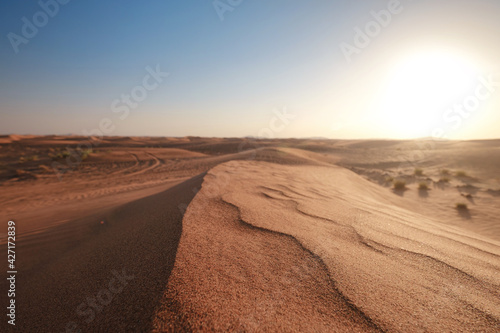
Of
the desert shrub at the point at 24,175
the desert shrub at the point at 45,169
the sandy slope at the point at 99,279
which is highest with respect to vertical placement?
the sandy slope at the point at 99,279

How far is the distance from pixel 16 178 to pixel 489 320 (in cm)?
1320

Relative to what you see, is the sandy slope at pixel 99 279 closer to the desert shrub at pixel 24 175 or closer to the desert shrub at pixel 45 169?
the desert shrub at pixel 24 175

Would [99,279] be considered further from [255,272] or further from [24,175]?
[24,175]

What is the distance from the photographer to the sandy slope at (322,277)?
919mm

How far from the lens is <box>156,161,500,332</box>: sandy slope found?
3.02ft

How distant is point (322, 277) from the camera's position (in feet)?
3.94

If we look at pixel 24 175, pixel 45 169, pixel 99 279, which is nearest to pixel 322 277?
pixel 99 279

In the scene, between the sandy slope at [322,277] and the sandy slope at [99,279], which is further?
the sandy slope at [99,279]

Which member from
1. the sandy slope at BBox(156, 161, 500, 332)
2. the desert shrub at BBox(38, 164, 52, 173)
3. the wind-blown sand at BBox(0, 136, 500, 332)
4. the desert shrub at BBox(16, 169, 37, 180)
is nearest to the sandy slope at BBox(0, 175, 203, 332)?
the wind-blown sand at BBox(0, 136, 500, 332)

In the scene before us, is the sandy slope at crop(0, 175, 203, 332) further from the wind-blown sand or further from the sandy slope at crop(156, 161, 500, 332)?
the sandy slope at crop(156, 161, 500, 332)

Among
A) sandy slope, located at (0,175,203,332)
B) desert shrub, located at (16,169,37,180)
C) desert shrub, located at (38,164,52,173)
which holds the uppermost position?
sandy slope, located at (0,175,203,332)

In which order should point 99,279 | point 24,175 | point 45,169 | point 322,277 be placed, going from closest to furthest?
point 322,277 < point 99,279 < point 24,175 < point 45,169

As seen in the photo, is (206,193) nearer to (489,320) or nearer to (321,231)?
(321,231)

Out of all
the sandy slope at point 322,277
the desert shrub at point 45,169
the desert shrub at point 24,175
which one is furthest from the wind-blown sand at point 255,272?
the desert shrub at point 45,169
